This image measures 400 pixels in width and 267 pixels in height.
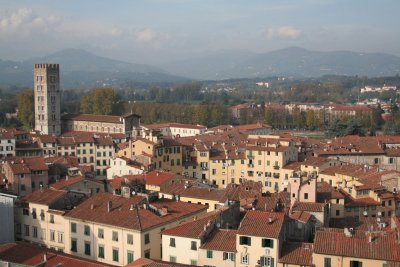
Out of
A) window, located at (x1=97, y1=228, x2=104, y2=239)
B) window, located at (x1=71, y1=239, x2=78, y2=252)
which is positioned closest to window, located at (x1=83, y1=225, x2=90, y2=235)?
window, located at (x1=97, y1=228, x2=104, y2=239)

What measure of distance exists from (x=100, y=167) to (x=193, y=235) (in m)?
43.1

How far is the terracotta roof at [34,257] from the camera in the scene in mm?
24345

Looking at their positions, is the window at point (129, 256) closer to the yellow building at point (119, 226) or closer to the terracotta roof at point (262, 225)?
the yellow building at point (119, 226)

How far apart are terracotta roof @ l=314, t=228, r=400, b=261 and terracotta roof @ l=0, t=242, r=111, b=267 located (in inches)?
386

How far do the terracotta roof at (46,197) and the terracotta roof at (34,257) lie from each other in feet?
19.9

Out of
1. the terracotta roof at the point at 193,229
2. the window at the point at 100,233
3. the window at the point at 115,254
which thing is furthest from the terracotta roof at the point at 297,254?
the window at the point at 100,233

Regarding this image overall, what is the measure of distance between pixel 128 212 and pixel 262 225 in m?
8.24

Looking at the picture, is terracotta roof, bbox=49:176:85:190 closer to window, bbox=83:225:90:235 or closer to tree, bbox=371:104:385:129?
window, bbox=83:225:90:235

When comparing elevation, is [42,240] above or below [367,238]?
below

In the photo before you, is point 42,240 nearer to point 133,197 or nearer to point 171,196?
point 133,197

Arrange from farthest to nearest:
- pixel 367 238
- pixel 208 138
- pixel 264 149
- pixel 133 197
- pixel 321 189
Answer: pixel 208 138
pixel 264 149
pixel 321 189
pixel 133 197
pixel 367 238

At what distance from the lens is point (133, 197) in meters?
33.2

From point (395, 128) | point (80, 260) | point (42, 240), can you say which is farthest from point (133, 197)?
point (395, 128)

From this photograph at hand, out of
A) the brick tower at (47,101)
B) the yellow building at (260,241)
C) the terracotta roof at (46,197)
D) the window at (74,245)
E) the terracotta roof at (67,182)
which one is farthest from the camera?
the brick tower at (47,101)
